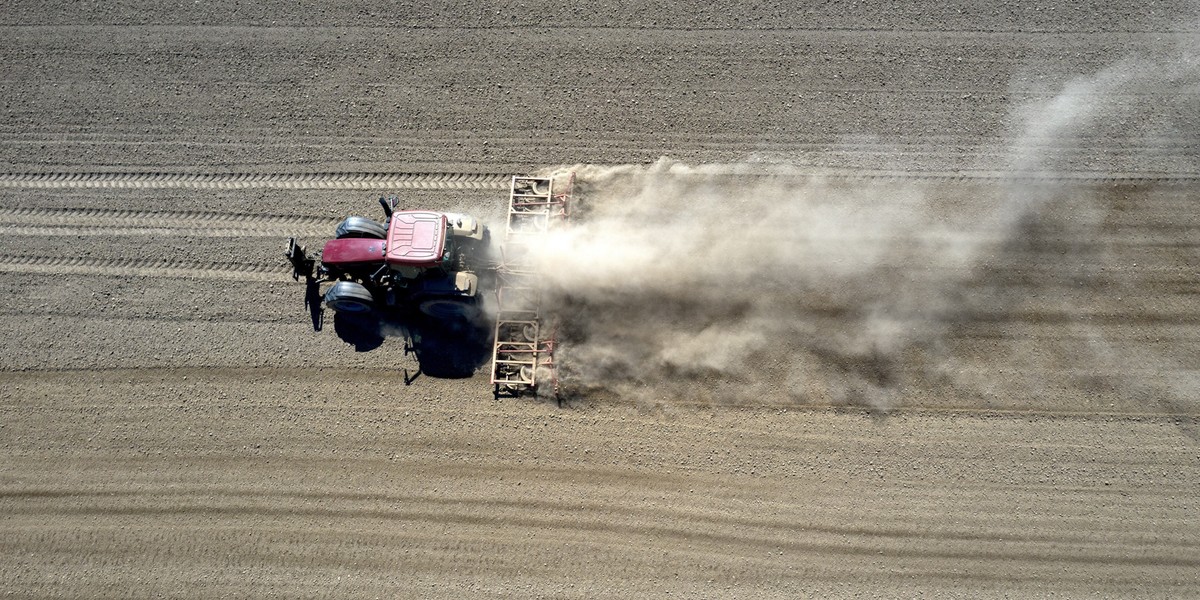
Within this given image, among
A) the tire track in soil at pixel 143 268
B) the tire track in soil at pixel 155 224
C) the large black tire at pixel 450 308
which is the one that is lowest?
the large black tire at pixel 450 308

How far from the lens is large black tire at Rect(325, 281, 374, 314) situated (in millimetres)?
11547

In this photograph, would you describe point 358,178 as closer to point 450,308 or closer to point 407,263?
point 407,263

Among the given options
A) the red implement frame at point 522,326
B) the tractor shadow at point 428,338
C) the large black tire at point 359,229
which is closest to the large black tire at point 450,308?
the tractor shadow at point 428,338

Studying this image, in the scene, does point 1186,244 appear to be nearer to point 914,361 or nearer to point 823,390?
point 914,361

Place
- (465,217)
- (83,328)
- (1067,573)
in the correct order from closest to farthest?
1. (1067,573)
2. (465,217)
3. (83,328)

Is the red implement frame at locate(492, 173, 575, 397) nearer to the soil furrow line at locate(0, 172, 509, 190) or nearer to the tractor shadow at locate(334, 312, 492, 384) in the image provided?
the tractor shadow at locate(334, 312, 492, 384)

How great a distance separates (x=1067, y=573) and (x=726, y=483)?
575 cm

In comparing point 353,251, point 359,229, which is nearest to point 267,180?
point 359,229

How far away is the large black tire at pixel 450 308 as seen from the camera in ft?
38.1

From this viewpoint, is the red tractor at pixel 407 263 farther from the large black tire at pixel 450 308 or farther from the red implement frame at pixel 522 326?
the red implement frame at pixel 522 326

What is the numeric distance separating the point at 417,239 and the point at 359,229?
1.47m

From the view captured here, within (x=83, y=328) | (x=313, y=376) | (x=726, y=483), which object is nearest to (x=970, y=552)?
(x=726, y=483)

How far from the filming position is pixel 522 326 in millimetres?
12109

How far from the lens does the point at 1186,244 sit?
41.2ft
